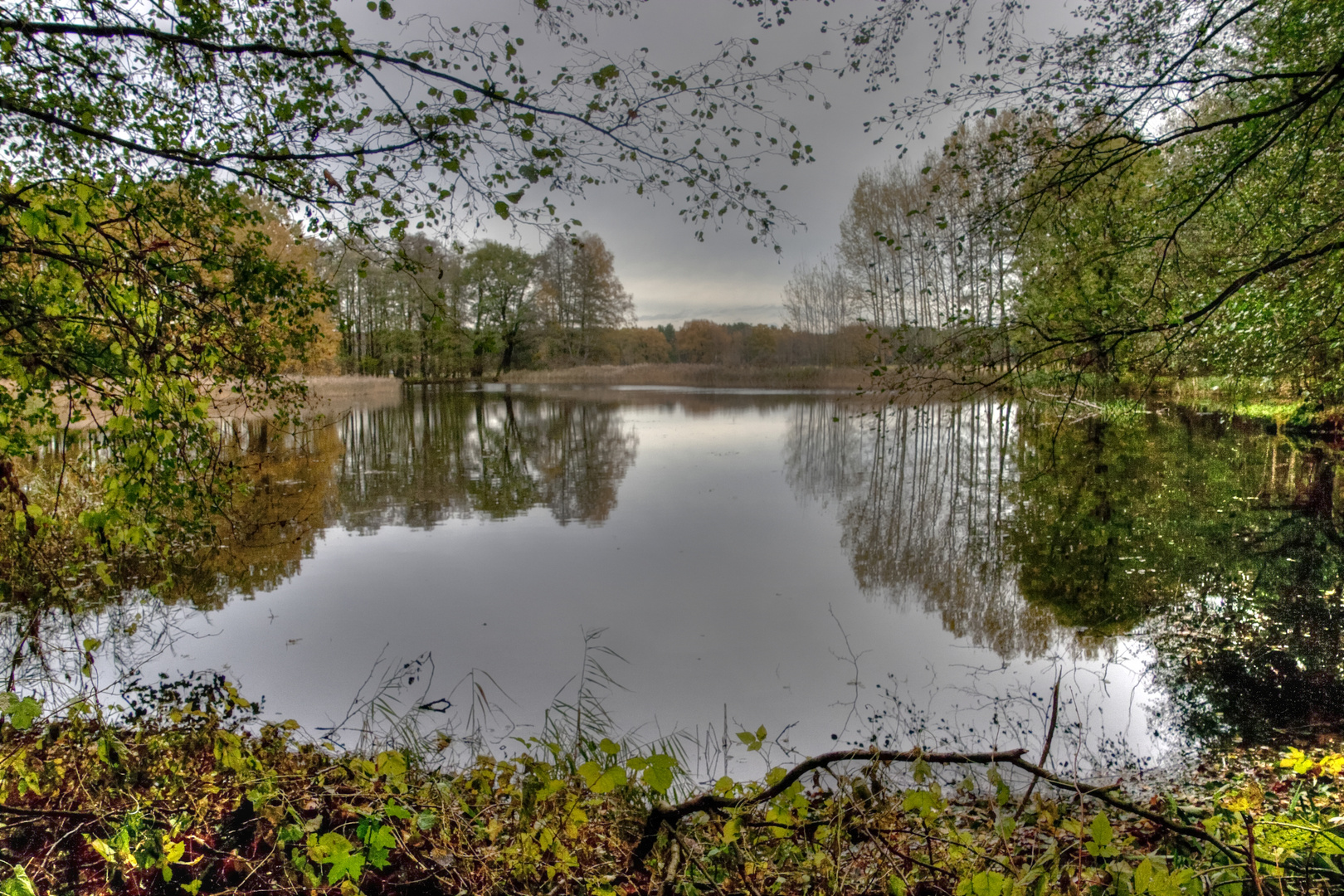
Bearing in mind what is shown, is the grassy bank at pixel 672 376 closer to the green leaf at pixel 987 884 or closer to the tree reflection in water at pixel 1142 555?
the tree reflection in water at pixel 1142 555

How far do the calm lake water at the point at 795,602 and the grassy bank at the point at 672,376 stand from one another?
25.8 m

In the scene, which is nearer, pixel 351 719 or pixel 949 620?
pixel 351 719

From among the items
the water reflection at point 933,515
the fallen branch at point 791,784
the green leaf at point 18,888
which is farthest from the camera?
the water reflection at point 933,515

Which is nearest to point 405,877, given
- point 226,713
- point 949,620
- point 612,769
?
point 612,769

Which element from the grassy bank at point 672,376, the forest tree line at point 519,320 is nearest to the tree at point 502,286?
the forest tree line at point 519,320

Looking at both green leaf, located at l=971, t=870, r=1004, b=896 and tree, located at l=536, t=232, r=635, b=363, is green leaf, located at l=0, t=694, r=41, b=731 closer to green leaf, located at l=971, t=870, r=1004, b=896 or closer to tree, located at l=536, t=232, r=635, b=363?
green leaf, located at l=971, t=870, r=1004, b=896

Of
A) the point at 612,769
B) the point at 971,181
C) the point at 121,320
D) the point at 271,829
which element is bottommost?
the point at 271,829

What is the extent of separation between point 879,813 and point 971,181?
4.46 m

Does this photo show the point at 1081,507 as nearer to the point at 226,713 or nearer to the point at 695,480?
the point at 695,480

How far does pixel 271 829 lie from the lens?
2.31 meters

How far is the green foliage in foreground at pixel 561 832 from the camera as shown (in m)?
1.80

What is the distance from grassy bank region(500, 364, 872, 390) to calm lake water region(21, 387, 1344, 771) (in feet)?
84.7

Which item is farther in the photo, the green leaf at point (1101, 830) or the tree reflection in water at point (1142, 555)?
the tree reflection in water at point (1142, 555)

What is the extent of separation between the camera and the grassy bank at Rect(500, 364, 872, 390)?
37438 mm
